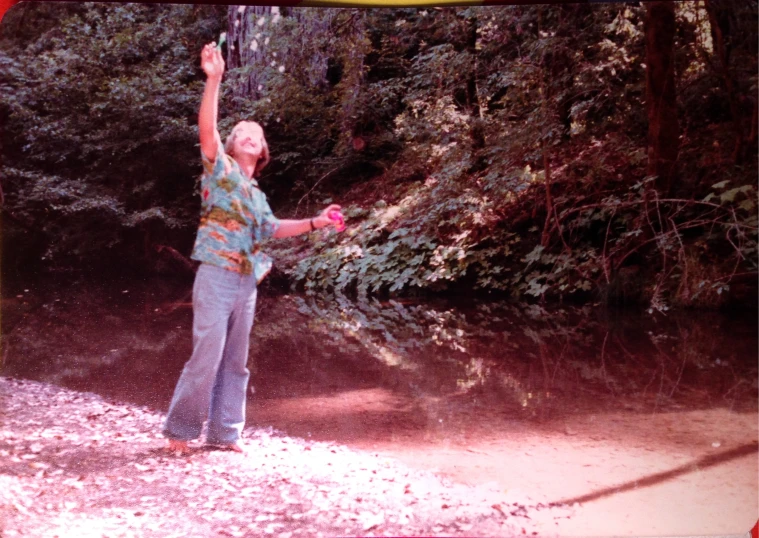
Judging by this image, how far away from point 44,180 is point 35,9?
1.96 feet

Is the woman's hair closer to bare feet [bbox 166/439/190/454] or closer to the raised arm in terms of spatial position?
the raised arm

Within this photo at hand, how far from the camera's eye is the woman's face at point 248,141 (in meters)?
2.22

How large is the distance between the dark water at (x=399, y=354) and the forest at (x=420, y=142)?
96 millimetres

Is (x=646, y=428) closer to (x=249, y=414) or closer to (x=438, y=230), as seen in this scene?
(x=438, y=230)

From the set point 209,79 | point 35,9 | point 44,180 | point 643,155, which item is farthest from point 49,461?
point 643,155

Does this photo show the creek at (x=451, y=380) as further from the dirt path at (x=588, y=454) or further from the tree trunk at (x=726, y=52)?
the tree trunk at (x=726, y=52)

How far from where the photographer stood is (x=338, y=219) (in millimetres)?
2367

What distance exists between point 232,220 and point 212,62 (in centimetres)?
56

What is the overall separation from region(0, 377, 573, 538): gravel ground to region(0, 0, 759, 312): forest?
0.56 metres

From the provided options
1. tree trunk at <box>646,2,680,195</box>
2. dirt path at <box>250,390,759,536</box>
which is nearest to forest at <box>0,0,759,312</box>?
tree trunk at <box>646,2,680,195</box>

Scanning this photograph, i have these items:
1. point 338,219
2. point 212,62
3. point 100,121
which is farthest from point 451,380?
point 100,121

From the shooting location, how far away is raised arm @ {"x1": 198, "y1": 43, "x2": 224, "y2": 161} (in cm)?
221

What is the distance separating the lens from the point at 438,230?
2598mm

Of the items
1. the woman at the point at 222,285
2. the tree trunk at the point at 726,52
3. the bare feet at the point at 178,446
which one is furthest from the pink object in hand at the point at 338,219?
the tree trunk at the point at 726,52
